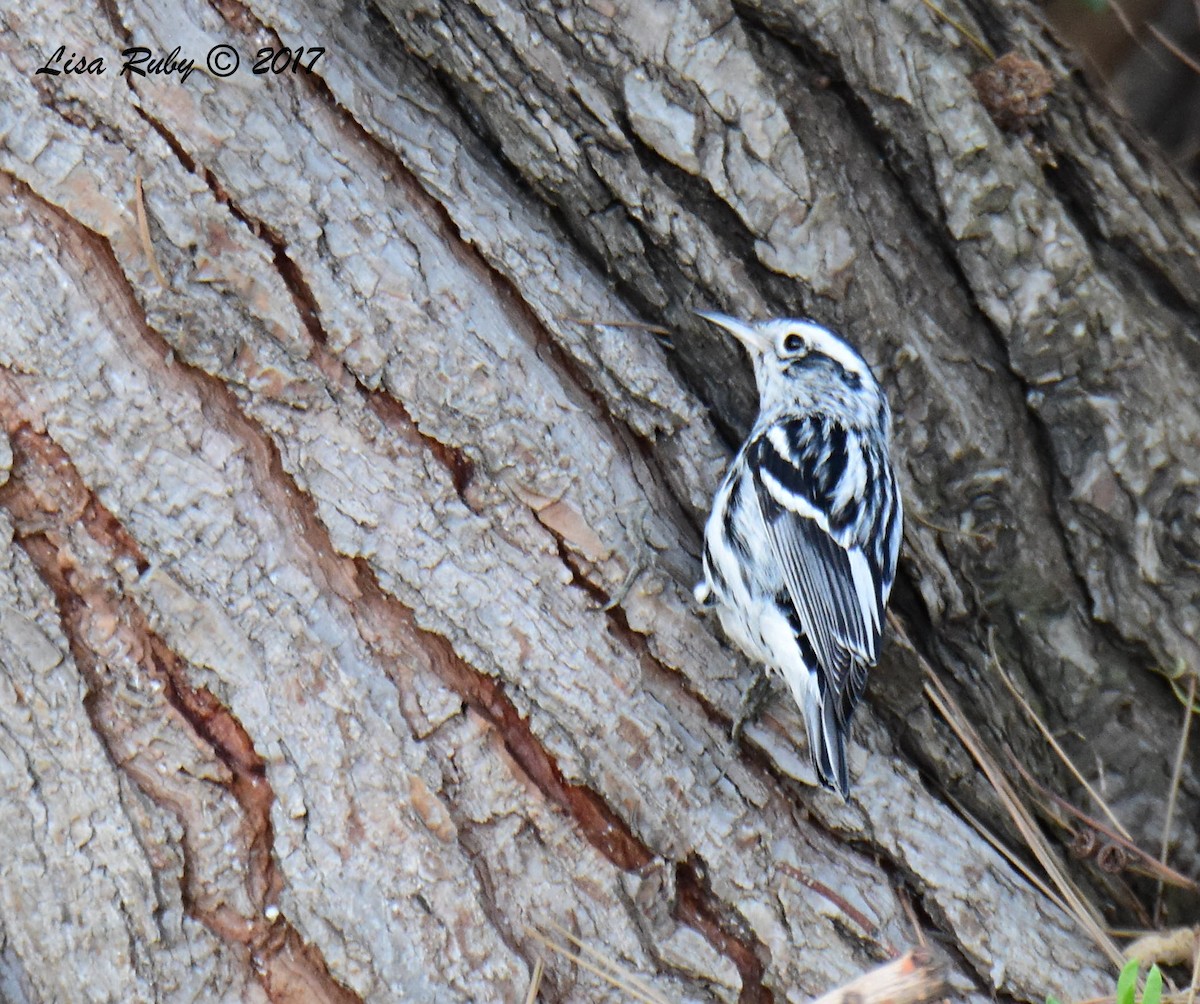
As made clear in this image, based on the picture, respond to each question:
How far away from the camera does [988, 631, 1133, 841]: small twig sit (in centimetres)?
295

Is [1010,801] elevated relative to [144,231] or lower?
lower

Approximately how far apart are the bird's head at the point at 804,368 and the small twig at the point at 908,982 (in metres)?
1.60

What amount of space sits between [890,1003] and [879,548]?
5.07 feet

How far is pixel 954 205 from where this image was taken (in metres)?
2.77

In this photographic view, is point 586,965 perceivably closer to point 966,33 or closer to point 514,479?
point 514,479

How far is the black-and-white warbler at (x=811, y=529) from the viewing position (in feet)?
8.59

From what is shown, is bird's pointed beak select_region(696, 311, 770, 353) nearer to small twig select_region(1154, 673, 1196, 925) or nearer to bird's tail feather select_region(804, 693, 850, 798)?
bird's tail feather select_region(804, 693, 850, 798)

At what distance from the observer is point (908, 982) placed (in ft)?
4.86

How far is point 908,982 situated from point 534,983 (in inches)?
39.2

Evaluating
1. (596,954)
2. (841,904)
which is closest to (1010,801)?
(841,904)

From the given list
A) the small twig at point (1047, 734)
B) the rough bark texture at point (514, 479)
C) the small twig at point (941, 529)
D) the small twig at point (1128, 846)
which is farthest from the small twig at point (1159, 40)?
the small twig at point (1128, 846)

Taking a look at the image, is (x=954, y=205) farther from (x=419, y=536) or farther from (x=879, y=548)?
(x=419, y=536)

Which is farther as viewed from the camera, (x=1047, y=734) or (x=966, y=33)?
(x=1047, y=734)

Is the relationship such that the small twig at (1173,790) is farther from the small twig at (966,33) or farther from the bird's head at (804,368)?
the small twig at (966,33)
